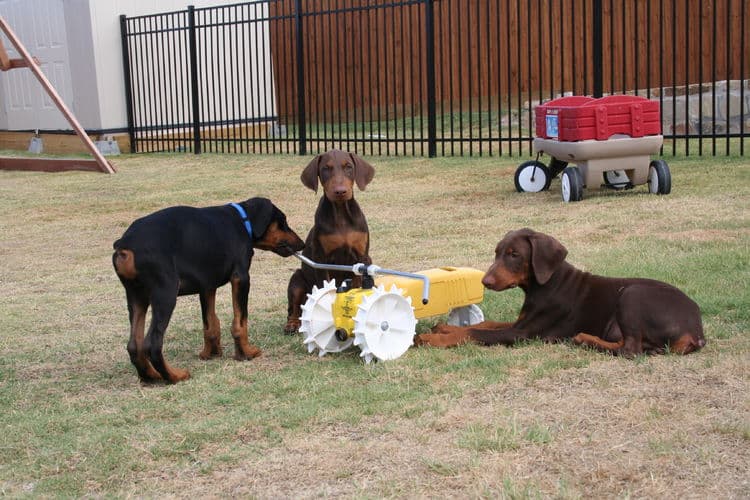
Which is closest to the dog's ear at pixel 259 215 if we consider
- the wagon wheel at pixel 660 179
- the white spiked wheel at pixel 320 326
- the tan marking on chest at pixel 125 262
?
the white spiked wheel at pixel 320 326

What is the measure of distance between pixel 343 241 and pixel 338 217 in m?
0.14

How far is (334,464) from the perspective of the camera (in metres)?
3.62

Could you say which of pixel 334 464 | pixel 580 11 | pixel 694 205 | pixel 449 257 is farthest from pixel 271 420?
pixel 580 11

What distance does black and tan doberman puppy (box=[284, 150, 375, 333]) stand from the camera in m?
5.57

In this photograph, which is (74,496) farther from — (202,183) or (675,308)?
(202,183)

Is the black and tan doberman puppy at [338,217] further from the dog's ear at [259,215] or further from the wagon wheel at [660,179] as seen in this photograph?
the wagon wheel at [660,179]

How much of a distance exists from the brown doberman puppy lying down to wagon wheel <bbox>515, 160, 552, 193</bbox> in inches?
242

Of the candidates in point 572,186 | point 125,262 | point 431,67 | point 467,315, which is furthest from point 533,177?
point 125,262

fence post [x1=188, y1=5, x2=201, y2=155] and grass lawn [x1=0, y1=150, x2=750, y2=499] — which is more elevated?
fence post [x1=188, y1=5, x2=201, y2=155]

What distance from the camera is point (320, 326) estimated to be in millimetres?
5219

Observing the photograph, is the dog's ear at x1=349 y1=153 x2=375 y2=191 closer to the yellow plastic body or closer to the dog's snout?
the yellow plastic body

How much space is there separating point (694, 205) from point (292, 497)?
23.0 feet

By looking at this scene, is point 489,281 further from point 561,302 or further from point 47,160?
point 47,160

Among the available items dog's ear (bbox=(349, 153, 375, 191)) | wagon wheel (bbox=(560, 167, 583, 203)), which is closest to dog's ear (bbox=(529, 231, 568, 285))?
dog's ear (bbox=(349, 153, 375, 191))
